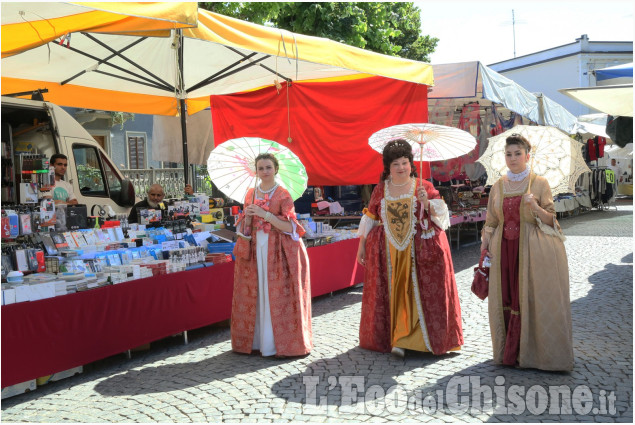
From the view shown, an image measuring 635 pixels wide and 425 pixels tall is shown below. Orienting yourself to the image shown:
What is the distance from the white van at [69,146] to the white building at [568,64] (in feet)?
80.6

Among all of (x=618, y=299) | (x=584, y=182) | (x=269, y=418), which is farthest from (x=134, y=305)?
(x=584, y=182)

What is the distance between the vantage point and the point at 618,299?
23.0 ft

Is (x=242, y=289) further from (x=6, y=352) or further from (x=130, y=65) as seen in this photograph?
(x=130, y=65)

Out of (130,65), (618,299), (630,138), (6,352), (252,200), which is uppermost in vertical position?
(130,65)

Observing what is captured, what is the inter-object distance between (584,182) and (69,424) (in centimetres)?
1986

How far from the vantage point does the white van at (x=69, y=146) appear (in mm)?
8328

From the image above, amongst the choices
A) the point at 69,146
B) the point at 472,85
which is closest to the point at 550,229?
the point at 472,85

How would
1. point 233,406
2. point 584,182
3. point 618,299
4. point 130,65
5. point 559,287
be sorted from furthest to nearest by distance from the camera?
point 584,182 → point 130,65 → point 618,299 → point 559,287 → point 233,406

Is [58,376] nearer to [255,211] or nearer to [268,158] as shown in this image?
[255,211]

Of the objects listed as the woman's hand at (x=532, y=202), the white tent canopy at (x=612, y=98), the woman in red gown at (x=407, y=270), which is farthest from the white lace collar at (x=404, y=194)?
the white tent canopy at (x=612, y=98)

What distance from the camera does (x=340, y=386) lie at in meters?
4.41

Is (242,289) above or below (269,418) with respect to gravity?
above

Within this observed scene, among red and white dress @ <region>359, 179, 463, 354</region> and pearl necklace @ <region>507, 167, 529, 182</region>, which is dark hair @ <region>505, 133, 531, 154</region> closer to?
pearl necklace @ <region>507, 167, 529, 182</region>

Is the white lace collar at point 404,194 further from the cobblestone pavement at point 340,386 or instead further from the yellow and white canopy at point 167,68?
the yellow and white canopy at point 167,68
